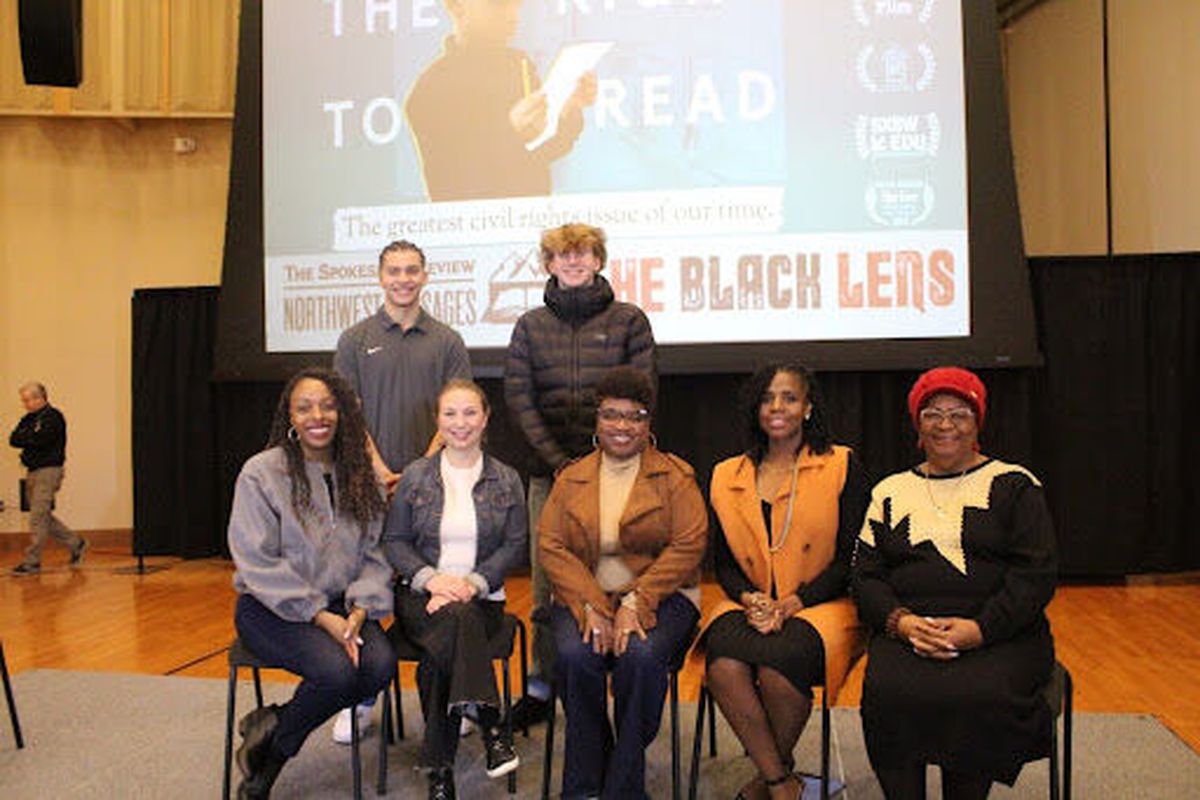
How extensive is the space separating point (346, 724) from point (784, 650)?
151 cm

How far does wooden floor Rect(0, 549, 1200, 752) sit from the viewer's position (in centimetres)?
377

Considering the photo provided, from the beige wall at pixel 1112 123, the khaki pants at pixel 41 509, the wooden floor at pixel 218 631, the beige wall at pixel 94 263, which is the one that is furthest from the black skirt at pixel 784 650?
the beige wall at pixel 94 263

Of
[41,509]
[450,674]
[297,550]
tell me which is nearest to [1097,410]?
[450,674]

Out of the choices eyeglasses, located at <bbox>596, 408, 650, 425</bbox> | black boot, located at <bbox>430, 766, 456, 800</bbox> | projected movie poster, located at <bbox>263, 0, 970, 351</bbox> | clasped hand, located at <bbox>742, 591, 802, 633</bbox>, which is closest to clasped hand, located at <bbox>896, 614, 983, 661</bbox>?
clasped hand, located at <bbox>742, 591, 802, 633</bbox>

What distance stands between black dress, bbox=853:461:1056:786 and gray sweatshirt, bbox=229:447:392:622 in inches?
50.7

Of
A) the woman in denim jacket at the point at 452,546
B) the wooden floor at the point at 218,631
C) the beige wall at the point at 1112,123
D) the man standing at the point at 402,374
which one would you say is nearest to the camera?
the woman in denim jacket at the point at 452,546

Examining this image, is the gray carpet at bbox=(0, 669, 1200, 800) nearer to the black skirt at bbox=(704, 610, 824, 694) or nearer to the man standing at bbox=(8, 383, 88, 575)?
the black skirt at bbox=(704, 610, 824, 694)

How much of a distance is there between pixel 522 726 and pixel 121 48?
635 cm

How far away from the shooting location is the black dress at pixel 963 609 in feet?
7.20

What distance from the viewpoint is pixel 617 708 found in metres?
2.58

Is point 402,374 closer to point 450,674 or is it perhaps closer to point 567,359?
point 567,359

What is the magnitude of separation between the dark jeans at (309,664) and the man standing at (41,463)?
17.0ft

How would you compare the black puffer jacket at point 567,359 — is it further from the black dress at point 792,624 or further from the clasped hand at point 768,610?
the clasped hand at point 768,610

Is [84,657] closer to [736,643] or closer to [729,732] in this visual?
[729,732]
